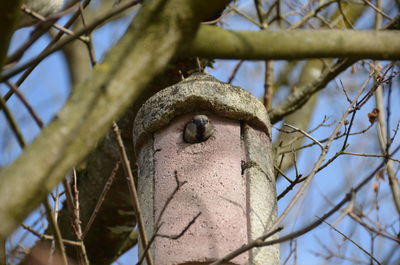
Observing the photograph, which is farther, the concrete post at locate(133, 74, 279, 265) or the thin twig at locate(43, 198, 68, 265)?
the concrete post at locate(133, 74, 279, 265)

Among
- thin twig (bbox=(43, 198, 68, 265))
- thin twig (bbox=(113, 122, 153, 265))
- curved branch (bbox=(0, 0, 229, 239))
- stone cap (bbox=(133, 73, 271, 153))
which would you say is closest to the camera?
curved branch (bbox=(0, 0, 229, 239))

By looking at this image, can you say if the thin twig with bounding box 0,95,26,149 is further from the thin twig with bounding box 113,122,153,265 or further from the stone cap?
the stone cap

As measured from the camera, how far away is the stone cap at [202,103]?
2.07 metres

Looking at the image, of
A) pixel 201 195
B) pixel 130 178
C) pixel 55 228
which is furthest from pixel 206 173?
pixel 55 228

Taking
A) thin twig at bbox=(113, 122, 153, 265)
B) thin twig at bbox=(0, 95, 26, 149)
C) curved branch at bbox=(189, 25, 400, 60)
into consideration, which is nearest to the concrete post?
thin twig at bbox=(113, 122, 153, 265)

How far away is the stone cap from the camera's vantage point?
2.07m

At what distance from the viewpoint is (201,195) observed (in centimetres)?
194

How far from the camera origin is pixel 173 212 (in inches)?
76.0

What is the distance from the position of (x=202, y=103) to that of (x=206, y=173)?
24 cm

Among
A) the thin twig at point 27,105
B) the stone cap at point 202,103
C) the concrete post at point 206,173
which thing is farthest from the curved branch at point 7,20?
the stone cap at point 202,103

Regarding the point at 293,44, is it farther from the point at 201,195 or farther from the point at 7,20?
the point at 201,195

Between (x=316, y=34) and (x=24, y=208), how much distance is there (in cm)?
70

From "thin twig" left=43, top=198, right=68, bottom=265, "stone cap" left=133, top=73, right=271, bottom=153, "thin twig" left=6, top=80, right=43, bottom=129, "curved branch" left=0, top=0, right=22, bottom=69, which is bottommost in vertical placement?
"thin twig" left=43, top=198, right=68, bottom=265

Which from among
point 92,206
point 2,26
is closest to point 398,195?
point 92,206
